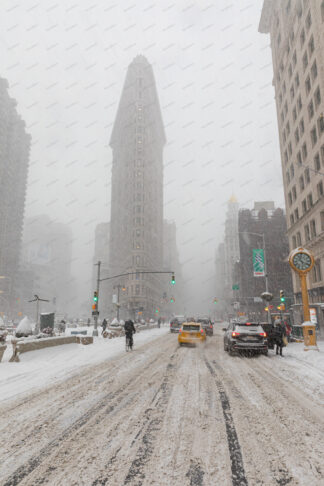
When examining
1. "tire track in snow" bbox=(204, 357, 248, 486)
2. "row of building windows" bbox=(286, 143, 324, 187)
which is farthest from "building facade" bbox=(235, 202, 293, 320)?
"tire track in snow" bbox=(204, 357, 248, 486)

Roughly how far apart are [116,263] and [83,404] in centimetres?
12498

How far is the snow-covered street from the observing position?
10.6 feet

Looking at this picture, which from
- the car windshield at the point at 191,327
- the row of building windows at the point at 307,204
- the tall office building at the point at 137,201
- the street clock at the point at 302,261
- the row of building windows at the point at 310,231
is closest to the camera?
the street clock at the point at 302,261

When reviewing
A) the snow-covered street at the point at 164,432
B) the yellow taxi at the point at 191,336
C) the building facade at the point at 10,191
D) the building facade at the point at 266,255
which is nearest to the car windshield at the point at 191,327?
the yellow taxi at the point at 191,336

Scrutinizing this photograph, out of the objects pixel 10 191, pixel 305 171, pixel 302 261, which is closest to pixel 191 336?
pixel 302 261

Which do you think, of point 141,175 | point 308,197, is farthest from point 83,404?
point 141,175

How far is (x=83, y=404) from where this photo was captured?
19.4 ft

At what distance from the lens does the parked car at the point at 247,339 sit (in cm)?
1341

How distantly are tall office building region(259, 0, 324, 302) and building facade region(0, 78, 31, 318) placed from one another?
116m

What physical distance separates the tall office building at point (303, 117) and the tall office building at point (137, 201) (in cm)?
5728

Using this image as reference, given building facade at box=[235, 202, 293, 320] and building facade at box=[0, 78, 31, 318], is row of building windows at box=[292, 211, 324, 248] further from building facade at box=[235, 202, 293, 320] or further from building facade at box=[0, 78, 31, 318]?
building facade at box=[0, 78, 31, 318]

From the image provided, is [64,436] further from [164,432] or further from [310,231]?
[310,231]

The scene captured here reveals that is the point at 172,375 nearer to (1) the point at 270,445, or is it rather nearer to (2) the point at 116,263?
(1) the point at 270,445

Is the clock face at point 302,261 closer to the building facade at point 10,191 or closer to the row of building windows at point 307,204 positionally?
the row of building windows at point 307,204
